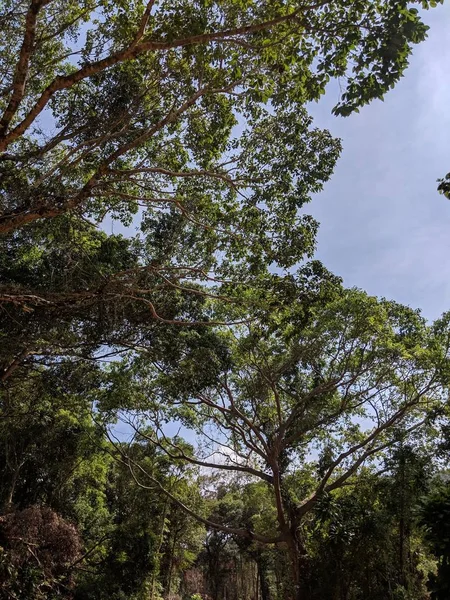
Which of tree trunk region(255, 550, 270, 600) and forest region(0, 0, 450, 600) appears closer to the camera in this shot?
forest region(0, 0, 450, 600)

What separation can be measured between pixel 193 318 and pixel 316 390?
3244 millimetres

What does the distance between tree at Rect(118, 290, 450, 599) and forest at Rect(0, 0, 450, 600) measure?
2.2 inches

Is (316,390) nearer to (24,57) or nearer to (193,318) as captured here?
(193,318)

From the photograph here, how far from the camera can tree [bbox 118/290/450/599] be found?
9258mm

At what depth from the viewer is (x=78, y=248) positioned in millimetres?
6824

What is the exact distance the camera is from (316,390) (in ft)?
32.2

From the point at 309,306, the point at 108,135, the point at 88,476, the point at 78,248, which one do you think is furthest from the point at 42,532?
the point at 108,135

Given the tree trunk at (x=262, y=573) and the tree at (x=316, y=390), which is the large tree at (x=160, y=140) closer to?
the tree at (x=316, y=390)

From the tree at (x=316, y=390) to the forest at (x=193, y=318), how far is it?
0.05 meters

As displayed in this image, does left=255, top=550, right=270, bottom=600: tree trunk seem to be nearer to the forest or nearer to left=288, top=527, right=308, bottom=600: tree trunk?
the forest

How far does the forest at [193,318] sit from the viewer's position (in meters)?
4.88

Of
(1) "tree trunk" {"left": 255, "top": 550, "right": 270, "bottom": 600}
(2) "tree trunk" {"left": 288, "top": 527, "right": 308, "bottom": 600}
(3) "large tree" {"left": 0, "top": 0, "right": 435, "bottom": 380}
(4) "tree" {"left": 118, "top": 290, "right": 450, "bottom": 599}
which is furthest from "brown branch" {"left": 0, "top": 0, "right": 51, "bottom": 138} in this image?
(1) "tree trunk" {"left": 255, "top": 550, "right": 270, "bottom": 600}

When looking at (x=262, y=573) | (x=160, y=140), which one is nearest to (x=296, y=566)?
(x=160, y=140)

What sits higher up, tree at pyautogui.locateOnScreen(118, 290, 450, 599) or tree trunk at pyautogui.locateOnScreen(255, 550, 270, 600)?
tree at pyautogui.locateOnScreen(118, 290, 450, 599)
